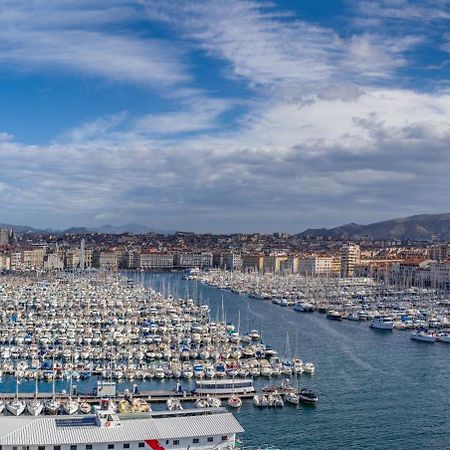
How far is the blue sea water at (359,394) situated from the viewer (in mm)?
14523

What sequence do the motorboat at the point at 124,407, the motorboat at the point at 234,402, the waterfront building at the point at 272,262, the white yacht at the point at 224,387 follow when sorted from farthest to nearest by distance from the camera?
the waterfront building at the point at 272,262
the white yacht at the point at 224,387
the motorboat at the point at 234,402
the motorboat at the point at 124,407

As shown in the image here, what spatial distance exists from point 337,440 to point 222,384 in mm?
4175

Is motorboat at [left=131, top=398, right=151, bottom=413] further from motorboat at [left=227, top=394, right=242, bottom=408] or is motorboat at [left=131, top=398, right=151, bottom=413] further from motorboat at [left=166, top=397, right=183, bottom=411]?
motorboat at [left=227, top=394, right=242, bottom=408]

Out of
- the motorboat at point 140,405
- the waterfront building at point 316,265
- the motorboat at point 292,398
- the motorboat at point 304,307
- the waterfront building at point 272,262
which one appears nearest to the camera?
the motorboat at point 140,405

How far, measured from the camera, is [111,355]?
21719mm

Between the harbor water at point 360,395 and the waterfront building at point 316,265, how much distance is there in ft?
109

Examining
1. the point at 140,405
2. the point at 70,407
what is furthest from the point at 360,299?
the point at 70,407

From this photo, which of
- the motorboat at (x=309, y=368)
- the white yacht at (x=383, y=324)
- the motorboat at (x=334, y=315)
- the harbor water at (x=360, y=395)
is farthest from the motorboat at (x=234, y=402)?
the motorboat at (x=334, y=315)

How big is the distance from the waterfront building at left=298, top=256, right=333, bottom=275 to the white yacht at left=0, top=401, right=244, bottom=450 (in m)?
51.5

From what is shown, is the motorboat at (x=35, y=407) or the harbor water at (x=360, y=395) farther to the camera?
the motorboat at (x=35, y=407)

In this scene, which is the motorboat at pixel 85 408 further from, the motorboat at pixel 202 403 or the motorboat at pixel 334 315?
the motorboat at pixel 334 315

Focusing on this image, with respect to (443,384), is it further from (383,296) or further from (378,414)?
(383,296)

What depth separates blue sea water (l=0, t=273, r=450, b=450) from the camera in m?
14.5

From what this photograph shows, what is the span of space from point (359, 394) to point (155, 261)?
5827 cm
